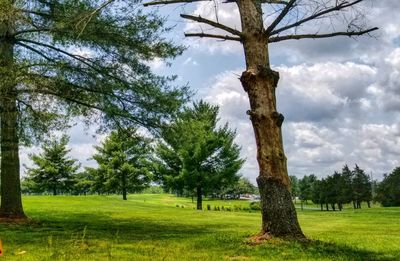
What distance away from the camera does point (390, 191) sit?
303 ft

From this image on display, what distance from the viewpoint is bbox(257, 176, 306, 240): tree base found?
1003cm

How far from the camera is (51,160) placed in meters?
64.9

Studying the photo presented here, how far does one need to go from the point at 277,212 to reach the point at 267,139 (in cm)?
155

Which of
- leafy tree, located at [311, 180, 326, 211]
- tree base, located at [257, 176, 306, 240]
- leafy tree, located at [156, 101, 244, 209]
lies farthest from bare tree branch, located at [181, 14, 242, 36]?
leafy tree, located at [311, 180, 326, 211]

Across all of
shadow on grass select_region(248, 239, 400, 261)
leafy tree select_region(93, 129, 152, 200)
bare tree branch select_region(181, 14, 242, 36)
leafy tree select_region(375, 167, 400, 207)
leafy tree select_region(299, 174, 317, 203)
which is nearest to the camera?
shadow on grass select_region(248, 239, 400, 261)

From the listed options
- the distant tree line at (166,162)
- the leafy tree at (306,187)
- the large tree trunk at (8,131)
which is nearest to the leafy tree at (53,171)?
the distant tree line at (166,162)

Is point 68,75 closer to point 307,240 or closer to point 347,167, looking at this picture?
point 307,240

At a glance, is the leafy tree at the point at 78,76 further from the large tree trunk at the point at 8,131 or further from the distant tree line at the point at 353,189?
the distant tree line at the point at 353,189

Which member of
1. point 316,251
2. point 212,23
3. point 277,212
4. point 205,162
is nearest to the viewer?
point 316,251

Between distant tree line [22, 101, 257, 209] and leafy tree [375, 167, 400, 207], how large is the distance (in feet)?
173

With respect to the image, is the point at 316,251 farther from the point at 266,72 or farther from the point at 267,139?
the point at 266,72

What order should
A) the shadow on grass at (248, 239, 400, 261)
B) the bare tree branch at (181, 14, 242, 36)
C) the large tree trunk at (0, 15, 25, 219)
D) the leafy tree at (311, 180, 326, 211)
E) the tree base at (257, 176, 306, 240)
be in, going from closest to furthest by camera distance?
1. the shadow on grass at (248, 239, 400, 261)
2. the tree base at (257, 176, 306, 240)
3. the bare tree branch at (181, 14, 242, 36)
4. the large tree trunk at (0, 15, 25, 219)
5. the leafy tree at (311, 180, 326, 211)

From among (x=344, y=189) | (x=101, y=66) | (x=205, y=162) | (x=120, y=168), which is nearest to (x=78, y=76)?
(x=101, y=66)

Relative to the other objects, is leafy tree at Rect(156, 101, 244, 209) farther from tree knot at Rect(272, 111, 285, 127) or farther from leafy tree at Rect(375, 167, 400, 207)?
leafy tree at Rect(375, 167, 400, 207)
